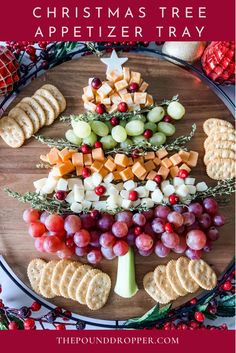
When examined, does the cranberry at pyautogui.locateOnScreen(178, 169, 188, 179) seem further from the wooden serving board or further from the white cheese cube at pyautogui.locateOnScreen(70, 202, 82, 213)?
the white cheese cube at pyautogui.locateOnScreen(70, 202, 82, 213)

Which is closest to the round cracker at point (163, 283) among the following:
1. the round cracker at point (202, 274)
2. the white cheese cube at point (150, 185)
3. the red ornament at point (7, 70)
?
the round cracker at point (202, 274)

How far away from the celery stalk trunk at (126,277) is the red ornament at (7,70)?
2.74ft

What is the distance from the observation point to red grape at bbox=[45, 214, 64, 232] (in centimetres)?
188

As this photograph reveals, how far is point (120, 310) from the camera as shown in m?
1.95

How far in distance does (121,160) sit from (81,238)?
0.35 m

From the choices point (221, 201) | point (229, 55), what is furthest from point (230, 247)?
point (229, 55)

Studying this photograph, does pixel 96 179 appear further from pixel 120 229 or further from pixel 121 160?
pixel 120 229

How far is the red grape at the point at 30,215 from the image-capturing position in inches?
76.1

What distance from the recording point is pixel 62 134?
2.04m

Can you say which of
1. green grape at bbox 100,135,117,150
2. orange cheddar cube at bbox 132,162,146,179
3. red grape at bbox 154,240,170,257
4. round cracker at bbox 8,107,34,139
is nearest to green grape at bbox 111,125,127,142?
green grape at bbox 100,135,117,150

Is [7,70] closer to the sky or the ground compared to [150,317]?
closer to the sky

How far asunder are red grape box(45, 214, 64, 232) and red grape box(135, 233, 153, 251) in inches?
12.0
